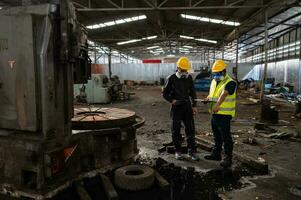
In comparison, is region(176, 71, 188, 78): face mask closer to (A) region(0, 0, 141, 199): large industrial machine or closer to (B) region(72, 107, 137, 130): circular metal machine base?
(B) region(72, 107, 137, 130): circular metal machine base

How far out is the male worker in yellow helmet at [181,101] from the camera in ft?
16.0

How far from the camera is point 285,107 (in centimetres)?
1155

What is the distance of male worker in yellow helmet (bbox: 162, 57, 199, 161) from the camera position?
192 inches

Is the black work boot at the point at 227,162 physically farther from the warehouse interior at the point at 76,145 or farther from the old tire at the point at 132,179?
the old tire at the point at 132,179

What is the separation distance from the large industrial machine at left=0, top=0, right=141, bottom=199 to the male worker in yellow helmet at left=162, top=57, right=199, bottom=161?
6.99 feet

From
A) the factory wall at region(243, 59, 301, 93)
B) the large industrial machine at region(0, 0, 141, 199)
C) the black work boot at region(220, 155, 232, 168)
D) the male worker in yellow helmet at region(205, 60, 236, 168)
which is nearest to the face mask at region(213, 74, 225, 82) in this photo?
the male worker in yellow helmet at region(205, 60, 236, 168)

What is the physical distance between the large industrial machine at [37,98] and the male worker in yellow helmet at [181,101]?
2.13 meters

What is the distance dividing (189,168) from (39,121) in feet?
8.08

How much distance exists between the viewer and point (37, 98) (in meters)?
2.77

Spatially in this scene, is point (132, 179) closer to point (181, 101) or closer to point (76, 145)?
point (76, 145)

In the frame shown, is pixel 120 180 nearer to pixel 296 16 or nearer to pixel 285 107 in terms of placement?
pixel 285 107

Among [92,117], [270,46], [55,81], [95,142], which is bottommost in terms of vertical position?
[95,142]

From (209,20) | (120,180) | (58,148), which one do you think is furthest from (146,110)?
(58,148)

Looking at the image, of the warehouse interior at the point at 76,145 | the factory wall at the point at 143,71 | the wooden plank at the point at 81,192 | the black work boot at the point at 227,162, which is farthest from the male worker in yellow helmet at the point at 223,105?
the factory wall at the point at 143,71
